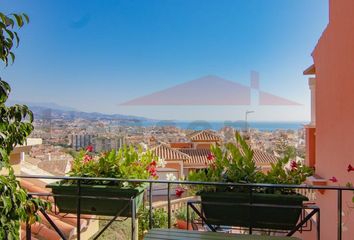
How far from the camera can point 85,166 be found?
2270 mm

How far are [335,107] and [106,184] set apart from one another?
9.54 ft

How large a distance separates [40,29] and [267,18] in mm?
6548

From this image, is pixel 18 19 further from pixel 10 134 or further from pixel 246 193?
pixel 246 193

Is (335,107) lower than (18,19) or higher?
lower

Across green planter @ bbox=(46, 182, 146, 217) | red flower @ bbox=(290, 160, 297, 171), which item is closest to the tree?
green planter @ bbox=(46, 182, 146, 217)

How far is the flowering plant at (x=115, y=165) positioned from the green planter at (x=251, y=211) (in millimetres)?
535

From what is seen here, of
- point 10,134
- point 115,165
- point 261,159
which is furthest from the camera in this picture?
point 261,159

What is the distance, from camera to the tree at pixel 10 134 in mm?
1327

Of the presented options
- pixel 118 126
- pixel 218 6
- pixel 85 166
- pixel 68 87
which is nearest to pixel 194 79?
pixel 218 6

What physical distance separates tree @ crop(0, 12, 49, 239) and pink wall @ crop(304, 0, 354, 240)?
111 inches

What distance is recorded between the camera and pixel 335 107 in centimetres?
353

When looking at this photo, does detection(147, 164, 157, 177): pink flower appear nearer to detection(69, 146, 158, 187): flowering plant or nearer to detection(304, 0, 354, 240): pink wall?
detection(69, 146, 158, 187): flowering plant

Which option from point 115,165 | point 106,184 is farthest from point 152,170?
point 106,184

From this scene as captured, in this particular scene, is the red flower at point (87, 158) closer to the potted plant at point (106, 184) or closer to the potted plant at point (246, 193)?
the potted plant at point (106, 184)
